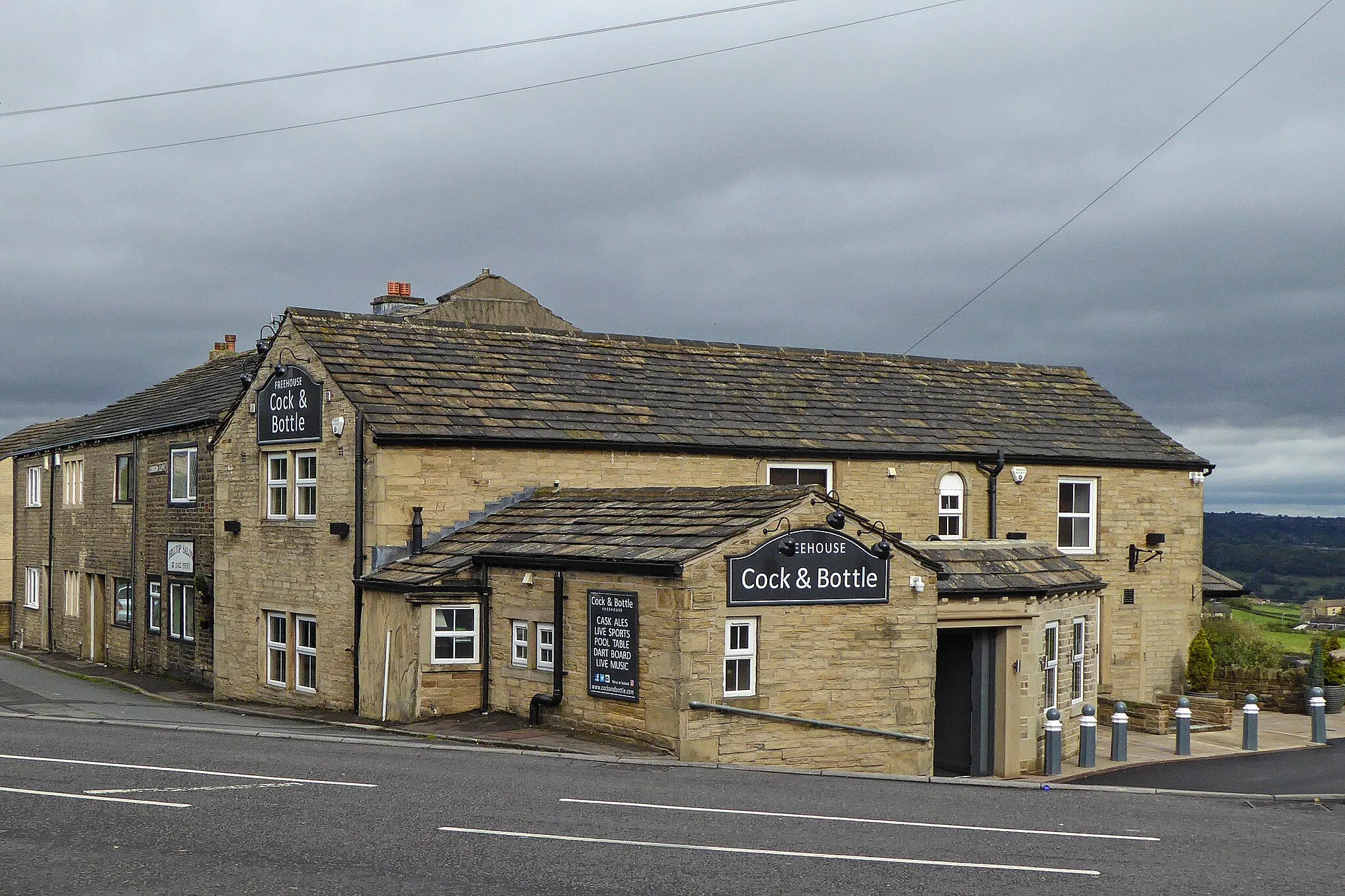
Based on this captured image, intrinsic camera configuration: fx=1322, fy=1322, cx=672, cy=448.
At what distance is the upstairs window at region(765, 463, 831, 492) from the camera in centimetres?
2462

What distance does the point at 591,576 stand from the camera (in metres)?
17.6

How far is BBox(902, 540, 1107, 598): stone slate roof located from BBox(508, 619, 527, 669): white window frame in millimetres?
5537

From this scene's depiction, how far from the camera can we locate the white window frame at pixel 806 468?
965 inches

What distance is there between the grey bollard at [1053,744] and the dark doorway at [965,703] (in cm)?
87

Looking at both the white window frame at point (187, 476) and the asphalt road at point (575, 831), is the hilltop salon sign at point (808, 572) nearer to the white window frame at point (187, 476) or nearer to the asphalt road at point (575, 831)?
the asphalt road at point (575, 831)

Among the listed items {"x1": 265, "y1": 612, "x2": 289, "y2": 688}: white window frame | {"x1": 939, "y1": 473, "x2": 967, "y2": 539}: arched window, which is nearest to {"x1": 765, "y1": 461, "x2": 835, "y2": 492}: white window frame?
{"x1": 939, "y1": 473, "x2": 967, "y2": 539}: arched window

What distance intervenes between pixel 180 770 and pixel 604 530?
6.43 meters

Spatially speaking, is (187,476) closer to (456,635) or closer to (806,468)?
(456,635)

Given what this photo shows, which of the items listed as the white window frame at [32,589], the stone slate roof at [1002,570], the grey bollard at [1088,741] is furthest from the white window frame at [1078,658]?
the white window frame at [32,589]

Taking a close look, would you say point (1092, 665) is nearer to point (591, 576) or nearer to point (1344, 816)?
point (1344, 816)

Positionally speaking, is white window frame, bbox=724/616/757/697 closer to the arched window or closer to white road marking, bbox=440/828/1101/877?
white road marking, bbox=440/828/1101/877

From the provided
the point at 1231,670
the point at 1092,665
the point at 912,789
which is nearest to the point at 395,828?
the point at 912,789

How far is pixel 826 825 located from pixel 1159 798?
5.70 meters

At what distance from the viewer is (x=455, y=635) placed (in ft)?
63.8
